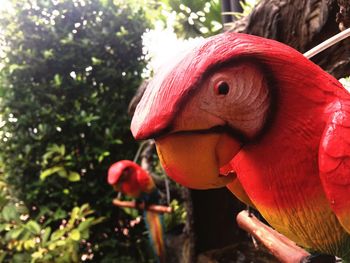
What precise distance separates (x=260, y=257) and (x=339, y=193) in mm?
1258

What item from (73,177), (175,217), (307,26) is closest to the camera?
(307,26)

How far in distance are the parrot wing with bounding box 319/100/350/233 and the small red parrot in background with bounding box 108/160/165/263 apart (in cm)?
120

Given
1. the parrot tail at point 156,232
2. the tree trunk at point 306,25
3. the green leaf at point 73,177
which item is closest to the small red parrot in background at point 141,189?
the parrot tail at point 156,232

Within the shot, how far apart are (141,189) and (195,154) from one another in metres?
1.30

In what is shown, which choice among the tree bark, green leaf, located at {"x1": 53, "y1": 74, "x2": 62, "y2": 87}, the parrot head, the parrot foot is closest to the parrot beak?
the parrot head

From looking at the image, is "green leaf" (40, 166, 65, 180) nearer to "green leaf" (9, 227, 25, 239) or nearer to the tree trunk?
"green leaf" (9, 227, 25, 239)

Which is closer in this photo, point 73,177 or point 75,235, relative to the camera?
point 75,235

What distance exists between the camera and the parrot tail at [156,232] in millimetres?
1526

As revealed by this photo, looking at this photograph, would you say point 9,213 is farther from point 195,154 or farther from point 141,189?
point 195,154

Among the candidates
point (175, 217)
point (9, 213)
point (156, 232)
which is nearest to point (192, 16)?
point (175, 217)

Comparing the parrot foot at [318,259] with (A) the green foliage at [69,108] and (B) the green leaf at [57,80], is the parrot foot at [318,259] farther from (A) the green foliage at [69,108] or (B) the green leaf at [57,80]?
(B) the green leaf at [57,80]

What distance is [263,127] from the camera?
1.00 feet

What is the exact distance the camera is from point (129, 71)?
1977mm

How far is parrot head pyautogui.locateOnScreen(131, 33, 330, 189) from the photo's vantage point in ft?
0.85
